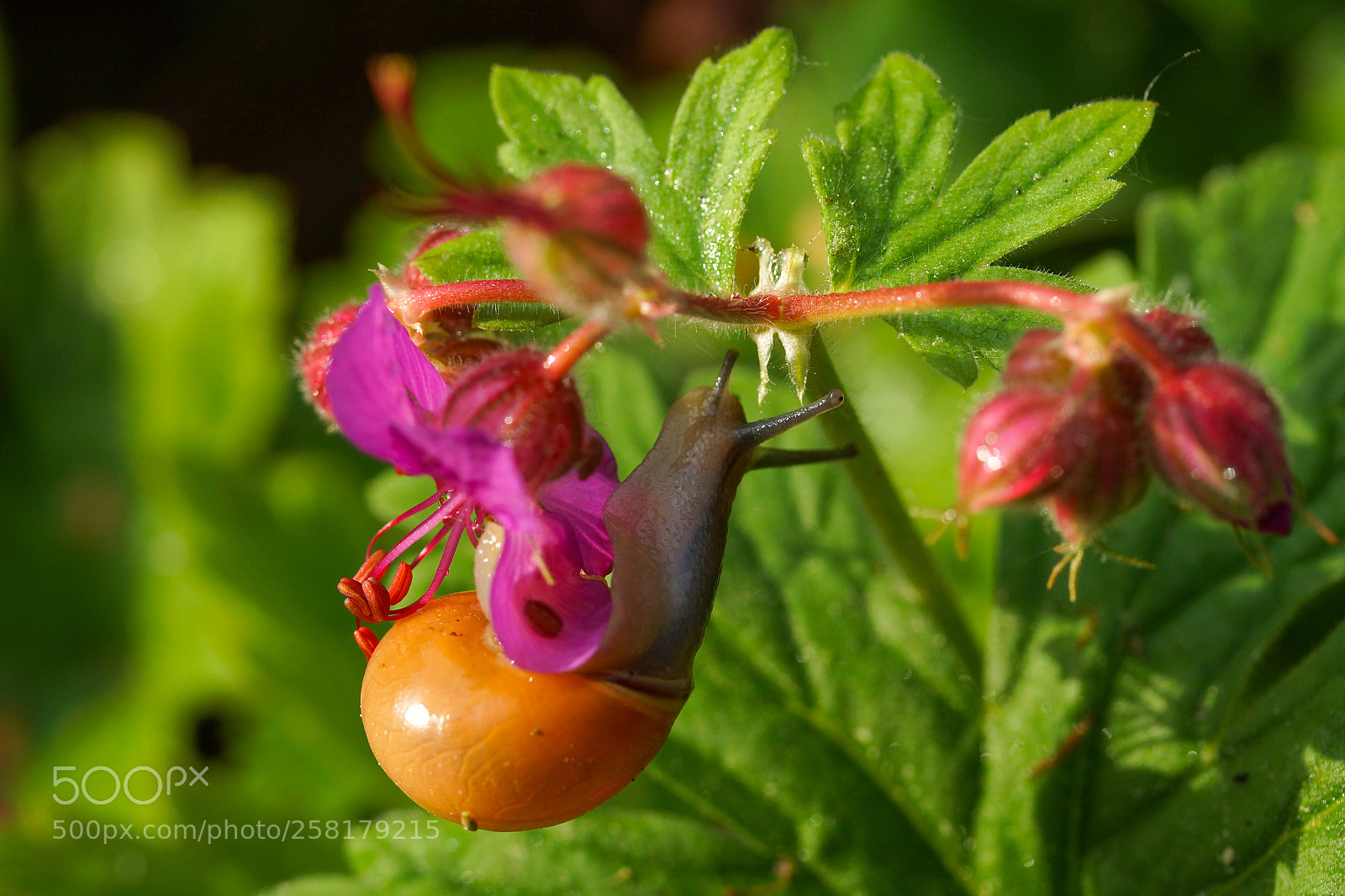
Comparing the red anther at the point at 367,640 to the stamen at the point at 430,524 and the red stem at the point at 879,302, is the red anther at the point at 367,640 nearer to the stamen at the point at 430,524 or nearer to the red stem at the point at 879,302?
the stamen at the point at 430,524

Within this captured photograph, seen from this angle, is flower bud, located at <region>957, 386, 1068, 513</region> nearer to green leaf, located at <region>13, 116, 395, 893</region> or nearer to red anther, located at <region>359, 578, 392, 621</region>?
red anther, located at <region>359, 578, 392, 621</region>

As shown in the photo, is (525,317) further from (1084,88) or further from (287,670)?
(1084,88)

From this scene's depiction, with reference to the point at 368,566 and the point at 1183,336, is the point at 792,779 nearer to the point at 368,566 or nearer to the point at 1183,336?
the point at 368,566

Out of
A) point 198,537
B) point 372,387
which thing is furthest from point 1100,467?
point 198,537

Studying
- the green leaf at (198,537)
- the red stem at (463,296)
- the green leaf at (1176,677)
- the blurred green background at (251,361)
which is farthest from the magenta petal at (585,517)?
the green leaf at (198,537)

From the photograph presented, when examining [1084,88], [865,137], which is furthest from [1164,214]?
[1084,88]

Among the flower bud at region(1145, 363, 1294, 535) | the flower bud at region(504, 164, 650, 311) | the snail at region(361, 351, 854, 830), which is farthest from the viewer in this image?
the snail at region(361, 351, 854, 830)
